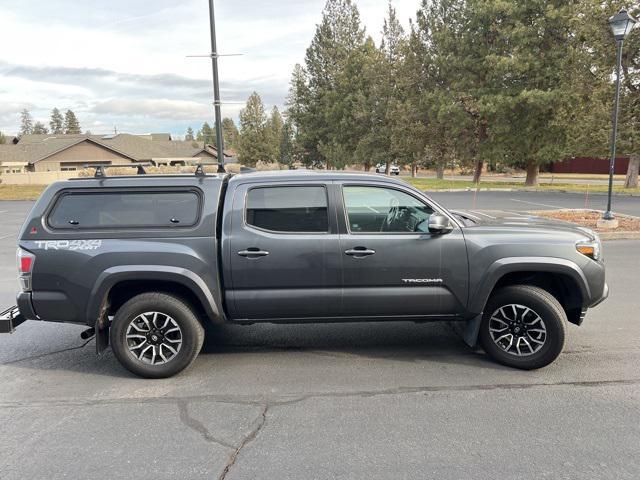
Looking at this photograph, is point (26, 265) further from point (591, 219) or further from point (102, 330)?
point (591, 219)

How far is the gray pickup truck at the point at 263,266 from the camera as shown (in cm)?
415

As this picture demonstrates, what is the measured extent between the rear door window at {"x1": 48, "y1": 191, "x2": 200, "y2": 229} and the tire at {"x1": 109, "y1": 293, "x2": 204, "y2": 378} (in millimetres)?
687

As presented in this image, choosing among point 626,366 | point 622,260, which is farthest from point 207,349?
point 622,260

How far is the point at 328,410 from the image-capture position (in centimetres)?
363

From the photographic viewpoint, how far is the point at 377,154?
41.3m

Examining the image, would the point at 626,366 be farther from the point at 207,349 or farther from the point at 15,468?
the point at 15,468

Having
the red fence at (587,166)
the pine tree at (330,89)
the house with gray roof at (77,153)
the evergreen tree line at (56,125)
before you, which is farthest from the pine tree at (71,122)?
the red fence at (587,166)

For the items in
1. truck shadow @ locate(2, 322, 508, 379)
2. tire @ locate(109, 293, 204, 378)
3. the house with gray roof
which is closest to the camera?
tire @ locate(109, 293, 204, 378)

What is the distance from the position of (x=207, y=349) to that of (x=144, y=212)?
1594mm

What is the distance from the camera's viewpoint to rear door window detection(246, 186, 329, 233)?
4297mm

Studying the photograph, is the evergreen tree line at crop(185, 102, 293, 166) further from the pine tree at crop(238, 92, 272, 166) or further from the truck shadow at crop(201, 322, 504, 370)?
the truck shadow at crop(201, 322, 504, 370)

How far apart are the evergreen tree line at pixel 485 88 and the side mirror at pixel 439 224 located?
76.9ft

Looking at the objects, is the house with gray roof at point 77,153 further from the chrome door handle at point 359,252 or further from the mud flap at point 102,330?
the chrome door handle at point 359,252

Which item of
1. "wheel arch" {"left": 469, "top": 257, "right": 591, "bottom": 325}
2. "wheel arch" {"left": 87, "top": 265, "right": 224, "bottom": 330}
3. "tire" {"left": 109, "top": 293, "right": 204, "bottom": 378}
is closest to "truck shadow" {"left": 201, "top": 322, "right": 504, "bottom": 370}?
"tire" {"left": 109, "top": 293, "right": 204, "bottom": 378}
